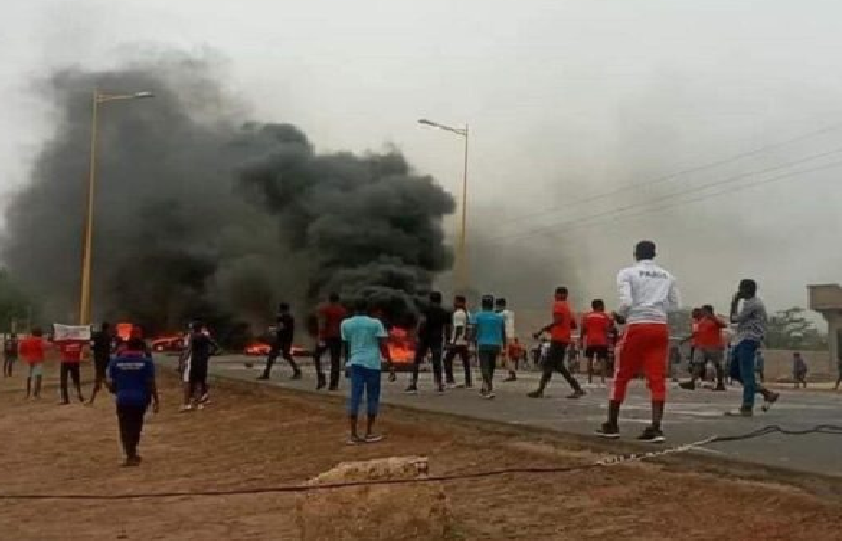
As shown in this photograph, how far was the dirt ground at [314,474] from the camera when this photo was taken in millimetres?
6812

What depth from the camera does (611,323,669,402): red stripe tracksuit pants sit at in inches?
347

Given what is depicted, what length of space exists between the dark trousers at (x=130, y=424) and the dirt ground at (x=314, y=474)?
274mm

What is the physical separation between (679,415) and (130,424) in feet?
21.4

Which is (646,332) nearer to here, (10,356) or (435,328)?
(435,328)

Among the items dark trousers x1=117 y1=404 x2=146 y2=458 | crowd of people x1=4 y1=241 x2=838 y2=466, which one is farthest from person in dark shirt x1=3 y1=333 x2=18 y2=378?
dark trousers x1=117 y1=404 x2=146 y2=458

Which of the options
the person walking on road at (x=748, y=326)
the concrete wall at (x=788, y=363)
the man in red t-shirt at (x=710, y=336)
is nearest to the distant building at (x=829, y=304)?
the concrete wall at (x=788, y=363)

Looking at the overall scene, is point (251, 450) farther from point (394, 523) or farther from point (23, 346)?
point (23, 346)

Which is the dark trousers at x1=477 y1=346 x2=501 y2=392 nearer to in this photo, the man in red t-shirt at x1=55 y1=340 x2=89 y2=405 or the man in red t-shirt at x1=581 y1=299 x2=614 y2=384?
the man in red t-shirt at x1=581 y1=299 x2=614 y2=384

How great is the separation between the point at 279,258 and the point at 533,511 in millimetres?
43808

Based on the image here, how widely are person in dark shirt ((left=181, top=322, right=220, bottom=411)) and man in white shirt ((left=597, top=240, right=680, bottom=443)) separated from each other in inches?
406

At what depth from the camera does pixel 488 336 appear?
14984 millimetres

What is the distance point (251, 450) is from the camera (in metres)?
13.2

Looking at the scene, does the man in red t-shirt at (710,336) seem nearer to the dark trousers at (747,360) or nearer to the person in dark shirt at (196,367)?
the dark trousers at (747,360)

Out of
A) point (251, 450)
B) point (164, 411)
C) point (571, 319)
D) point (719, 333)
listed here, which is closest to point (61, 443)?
point (164, 411)
